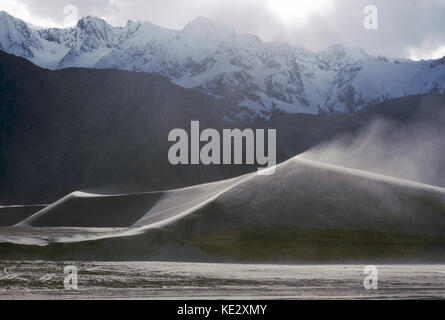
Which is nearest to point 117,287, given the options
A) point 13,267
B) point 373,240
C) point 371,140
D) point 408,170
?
point 13,267

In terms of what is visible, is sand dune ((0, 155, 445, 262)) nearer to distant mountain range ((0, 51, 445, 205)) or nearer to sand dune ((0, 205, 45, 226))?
sand dune ((0, 205, 45, 226))

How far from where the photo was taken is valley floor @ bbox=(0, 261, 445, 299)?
17.3 m

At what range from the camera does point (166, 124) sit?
138m

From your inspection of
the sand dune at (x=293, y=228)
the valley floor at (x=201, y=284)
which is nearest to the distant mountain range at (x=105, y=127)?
the sand dune at (x=293, y=228)

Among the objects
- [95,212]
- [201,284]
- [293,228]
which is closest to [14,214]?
[95,212]

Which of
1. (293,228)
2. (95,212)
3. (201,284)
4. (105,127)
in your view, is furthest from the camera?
(105,127)

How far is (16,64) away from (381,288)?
13826 centimetres

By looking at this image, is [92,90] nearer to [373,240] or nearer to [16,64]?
[16,64]

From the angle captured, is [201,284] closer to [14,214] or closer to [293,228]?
[293,228]

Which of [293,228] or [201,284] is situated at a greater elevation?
[293,228]

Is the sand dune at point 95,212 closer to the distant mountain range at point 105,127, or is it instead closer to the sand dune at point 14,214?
the sand dune at point 14,214

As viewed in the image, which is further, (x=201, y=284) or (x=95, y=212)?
(x=95, y=212)

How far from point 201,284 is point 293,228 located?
65.6 ft

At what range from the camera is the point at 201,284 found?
72.7 feet
